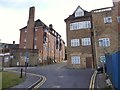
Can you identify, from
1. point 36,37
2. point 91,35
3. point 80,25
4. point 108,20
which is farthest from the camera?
point 36,37

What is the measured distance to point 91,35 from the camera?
1537 inches

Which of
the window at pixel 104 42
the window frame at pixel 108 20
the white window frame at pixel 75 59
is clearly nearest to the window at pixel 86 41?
the window at pixel 104 42

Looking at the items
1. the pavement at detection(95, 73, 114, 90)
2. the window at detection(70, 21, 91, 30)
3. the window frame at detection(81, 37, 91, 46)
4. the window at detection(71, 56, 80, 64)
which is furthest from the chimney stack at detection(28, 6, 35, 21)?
the pavement at detection(95, 73, 114, 90)

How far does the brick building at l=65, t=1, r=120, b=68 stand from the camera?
3625 cm

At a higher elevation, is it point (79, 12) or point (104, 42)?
point (79, 12)

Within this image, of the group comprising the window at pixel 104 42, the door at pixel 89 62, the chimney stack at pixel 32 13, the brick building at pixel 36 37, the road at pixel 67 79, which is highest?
the chimney stack at pixel 32 13

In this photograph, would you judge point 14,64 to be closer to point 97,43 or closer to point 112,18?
point 97,43

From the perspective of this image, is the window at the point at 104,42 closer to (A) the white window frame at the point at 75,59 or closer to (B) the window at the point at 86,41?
(B) the window at the point at 86,41

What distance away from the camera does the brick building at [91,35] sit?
36.2 metres

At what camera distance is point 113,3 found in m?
37.1

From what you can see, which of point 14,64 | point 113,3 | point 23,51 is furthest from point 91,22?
point 14,64

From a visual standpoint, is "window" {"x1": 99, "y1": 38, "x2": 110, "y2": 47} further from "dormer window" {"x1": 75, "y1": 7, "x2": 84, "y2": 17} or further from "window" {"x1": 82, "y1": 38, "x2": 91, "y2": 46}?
"dormer window" {"x1": 75, "y1": 7, "x2": 84, "y2": 17}

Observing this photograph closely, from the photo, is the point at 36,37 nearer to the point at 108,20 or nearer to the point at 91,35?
the point at 91,35

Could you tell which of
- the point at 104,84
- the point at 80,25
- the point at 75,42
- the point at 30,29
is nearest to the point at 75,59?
the point at 75,42
